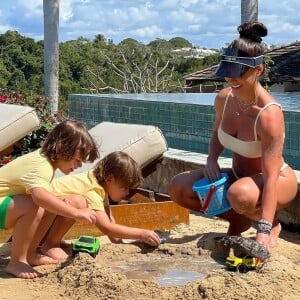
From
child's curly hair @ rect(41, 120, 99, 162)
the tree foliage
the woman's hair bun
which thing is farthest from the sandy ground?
the tree foliage

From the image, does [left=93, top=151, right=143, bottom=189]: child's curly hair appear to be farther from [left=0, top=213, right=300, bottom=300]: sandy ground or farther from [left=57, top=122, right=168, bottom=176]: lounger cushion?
[left=57, top=122, right=168, bottom=176]: lounger cushion

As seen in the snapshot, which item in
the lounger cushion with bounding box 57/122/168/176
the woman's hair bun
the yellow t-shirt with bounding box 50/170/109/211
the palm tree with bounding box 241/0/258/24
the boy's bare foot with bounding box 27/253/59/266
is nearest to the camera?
the yellow t-shirt with bounding box 50/170/109/211

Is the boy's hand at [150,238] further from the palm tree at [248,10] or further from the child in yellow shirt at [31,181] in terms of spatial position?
the palm tree at [248,10]

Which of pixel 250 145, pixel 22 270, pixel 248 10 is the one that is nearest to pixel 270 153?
pixel 250 145

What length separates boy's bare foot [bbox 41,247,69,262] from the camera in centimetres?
574

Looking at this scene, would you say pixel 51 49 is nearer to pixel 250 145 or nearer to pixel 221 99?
pixel 221 99

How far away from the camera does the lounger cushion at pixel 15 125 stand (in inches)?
306

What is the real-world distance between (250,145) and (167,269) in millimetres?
1075

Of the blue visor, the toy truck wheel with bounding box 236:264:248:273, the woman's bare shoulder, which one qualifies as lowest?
the toy truck wheel with bounding box 236:264:248:273

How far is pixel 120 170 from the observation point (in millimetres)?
5602

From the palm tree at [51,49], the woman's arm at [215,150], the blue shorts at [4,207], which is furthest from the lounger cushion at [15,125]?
the palm tree at [51,49]

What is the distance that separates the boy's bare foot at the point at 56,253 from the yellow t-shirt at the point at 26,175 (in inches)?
21.3

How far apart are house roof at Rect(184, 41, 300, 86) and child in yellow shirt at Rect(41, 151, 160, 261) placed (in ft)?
38.1

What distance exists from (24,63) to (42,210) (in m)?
30.4
